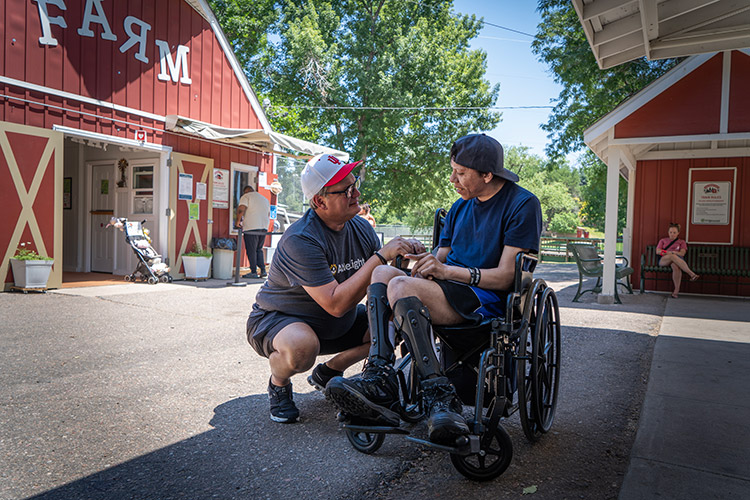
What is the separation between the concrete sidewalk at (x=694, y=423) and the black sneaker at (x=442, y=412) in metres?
0.76

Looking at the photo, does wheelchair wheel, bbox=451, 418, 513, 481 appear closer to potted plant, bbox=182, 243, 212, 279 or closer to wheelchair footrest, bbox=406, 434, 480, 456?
wheelchair footrest, bbox=406, 434, 480, 456

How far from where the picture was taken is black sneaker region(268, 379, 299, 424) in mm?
3111

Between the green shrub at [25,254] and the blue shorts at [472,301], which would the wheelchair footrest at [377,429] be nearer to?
the blue shorts at [472,301]

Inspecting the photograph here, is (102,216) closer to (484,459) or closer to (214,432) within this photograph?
(214,432)

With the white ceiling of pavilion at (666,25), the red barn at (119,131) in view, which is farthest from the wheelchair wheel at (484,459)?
the red barn at (119,131)

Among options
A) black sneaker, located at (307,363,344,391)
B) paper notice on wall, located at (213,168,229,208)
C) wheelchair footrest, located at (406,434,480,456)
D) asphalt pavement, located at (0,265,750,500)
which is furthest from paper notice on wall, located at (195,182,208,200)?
wheelchair footrest, located at (406,434,480,456)

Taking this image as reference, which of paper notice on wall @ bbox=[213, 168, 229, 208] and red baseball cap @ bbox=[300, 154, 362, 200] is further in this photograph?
paper notice on wall @ bbox=[213, 168, 229, 208]

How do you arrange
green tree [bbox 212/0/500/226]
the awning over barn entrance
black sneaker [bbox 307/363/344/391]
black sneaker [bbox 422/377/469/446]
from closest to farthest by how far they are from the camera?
black sneaker [bbox 422/377/469/446] < black sneaker [bbox 307/363/344/391] < the awning over barn entrance < green tree [bbox 212/0/500/226]

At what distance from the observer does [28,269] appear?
26.3 ft

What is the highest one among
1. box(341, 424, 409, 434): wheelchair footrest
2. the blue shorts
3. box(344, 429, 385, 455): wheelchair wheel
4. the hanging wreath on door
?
the hanging wreath on door

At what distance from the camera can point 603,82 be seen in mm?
16047

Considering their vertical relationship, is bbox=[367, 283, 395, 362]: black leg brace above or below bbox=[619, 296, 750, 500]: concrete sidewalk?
above

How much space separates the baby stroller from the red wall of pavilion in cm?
892

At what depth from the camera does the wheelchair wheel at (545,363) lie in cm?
265
